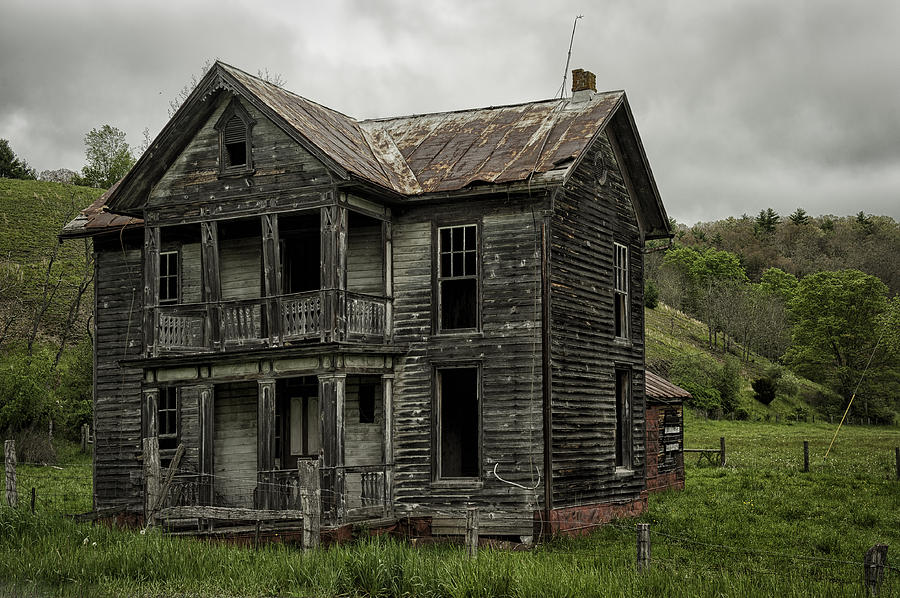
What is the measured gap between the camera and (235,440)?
2134cm

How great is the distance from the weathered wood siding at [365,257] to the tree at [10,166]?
88.4 m

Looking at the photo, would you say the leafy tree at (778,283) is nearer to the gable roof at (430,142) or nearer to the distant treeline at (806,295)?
the distant treeline at (806,295)

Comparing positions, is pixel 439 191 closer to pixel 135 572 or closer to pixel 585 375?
pixel 585 375

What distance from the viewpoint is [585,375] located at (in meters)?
20.3

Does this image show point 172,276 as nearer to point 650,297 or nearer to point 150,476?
point 150,476

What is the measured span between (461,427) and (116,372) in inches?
318

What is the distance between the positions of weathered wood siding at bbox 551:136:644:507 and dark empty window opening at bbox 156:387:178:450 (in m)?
8.67

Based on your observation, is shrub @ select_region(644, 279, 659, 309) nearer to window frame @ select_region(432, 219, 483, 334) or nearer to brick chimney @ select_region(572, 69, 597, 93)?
brick chimney @ select_region(572, 69, 597, 93)

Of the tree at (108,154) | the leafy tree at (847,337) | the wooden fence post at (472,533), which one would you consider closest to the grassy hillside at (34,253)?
the tree at (108,154)

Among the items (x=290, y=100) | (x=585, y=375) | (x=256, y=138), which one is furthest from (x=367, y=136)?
(x=585, y=375)

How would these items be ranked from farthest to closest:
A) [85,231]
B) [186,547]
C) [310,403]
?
A: 1. [85,231]
2. [310,403]
3. [186,547]

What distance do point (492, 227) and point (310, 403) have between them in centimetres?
553

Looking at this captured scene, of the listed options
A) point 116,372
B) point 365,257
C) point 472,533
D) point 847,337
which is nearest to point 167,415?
point 116,372

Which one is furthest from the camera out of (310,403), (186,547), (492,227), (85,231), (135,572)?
(85,231)
